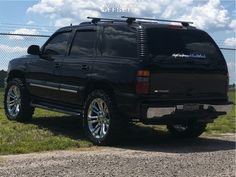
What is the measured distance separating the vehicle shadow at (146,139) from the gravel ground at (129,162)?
19mm

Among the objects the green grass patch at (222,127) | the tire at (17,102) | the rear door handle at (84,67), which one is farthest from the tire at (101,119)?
the green grass patch at (222,127)

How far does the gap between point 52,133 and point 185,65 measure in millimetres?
2687

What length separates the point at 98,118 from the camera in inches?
369

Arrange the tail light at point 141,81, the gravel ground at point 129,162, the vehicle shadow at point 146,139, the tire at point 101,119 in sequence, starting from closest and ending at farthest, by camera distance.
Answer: the gravel ground at point 129,162
the tail light at point 141,81
the tire at point 101,119
the vehicle shadow at point 146,139

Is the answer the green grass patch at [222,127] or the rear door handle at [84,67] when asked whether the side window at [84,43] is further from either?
the green grass patch at [222,127]

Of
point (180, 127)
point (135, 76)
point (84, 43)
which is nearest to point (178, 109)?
point (135, 76)

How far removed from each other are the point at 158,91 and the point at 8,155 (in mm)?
2507

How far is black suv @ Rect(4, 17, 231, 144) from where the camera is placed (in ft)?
28.8

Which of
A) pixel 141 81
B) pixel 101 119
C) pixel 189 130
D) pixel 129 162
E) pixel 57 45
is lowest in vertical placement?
pixel 129 162

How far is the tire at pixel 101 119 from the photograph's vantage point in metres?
8.98

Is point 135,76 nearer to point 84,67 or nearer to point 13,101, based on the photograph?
point 84,67

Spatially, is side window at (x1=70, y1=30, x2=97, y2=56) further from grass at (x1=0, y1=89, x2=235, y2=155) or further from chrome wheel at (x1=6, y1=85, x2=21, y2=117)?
chrome wheel at (x1=6, y1=85, x2=21, y2=117)

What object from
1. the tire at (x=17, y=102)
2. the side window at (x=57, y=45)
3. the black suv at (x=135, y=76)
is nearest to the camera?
the black suv at (x=135, y=76)

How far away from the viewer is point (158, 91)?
881 centimetres
